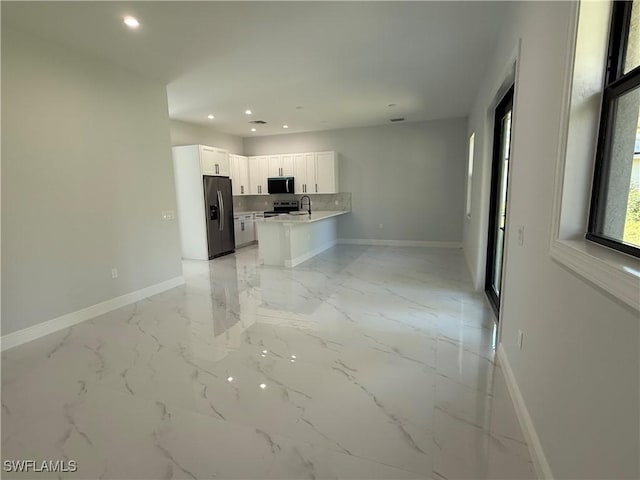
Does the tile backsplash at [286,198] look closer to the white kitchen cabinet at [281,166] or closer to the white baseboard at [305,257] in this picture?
the white kitchen cabinet at [281,166]

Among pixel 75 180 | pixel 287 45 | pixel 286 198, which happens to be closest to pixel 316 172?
pixel 286 198

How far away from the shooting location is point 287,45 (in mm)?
3297

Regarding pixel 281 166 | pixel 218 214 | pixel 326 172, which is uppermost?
pixel 281 166

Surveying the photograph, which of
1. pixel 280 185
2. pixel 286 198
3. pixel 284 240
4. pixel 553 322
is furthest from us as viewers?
pixel 286 198

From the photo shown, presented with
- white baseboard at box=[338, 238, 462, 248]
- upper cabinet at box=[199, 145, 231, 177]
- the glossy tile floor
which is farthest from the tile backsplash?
the glossy tile floor

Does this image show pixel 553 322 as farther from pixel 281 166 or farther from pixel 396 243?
pixel 281 166

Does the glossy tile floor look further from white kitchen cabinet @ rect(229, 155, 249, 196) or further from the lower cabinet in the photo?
white kitchen cabinet @ rect(229, 155, 249, 196)

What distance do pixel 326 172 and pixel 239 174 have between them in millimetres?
2130

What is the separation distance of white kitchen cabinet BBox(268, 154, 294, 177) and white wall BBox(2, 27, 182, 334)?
142 inches

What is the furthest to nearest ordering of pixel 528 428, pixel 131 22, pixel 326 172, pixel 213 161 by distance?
1. pixel 326 172
2. pixel 213 161
3. pixel 131 22
4. pixel 528 428

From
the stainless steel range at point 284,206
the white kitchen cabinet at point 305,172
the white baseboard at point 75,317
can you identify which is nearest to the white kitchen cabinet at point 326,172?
the white kitchen cabinet at point 305,172

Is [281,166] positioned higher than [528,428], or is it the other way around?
[281,166]

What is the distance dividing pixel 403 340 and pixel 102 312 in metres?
3.33

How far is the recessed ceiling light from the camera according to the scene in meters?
2.78
